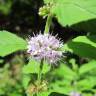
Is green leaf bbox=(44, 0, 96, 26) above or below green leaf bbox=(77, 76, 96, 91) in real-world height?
above

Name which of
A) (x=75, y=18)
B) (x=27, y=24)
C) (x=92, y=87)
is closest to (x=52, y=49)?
(x=75, y=18)

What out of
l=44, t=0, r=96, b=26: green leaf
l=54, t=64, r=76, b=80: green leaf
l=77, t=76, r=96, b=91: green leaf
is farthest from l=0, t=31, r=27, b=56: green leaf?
l=54, t=64, r=76, b=80: green leaf

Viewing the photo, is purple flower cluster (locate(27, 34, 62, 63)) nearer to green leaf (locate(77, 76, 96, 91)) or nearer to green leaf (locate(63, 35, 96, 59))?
green leaf (locate(63, 35, 96, 59))

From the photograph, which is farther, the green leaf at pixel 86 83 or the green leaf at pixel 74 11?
the green leaf at pixel 86 83

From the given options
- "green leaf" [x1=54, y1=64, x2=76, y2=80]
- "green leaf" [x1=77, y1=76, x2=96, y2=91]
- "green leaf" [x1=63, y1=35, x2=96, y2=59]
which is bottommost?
"green leaf" [x1=77, y1=76, x2=96, y2=91]

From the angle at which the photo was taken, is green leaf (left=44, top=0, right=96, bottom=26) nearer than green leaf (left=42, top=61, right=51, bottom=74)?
Yes

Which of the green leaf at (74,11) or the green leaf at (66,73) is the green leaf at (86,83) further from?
the green leaf at (74,11)

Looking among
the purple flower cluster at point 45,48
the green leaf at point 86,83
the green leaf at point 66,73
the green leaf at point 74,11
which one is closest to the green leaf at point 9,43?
the purple flower cluster at point 45,48
